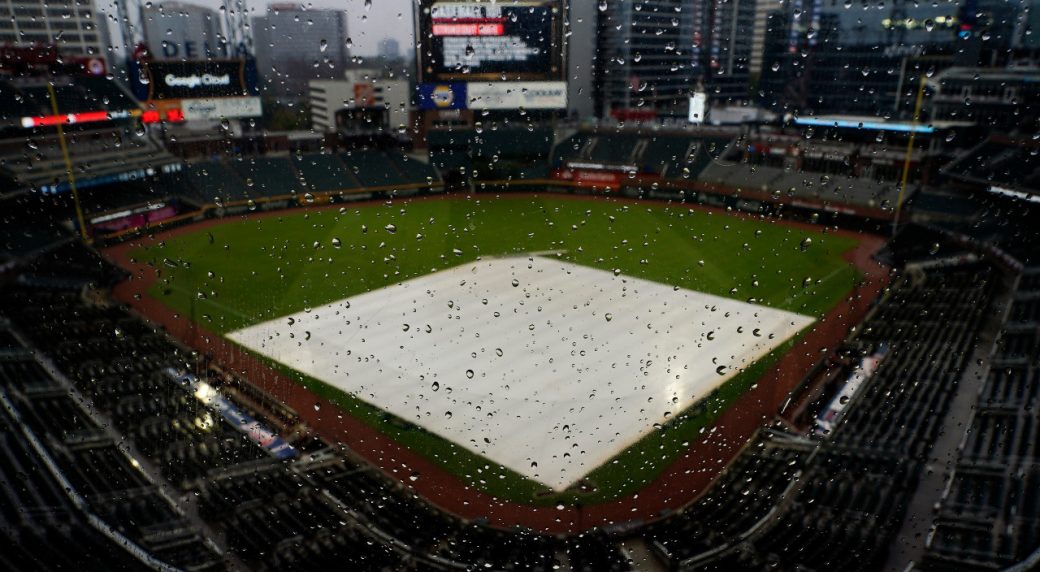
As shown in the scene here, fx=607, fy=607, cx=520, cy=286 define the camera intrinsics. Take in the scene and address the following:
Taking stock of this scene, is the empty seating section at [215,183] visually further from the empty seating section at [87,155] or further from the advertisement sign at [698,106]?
the advertisement sign at [698,106]

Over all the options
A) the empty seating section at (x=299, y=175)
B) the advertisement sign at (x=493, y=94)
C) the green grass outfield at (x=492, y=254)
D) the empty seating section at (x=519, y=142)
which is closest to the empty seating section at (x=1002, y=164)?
the green grass outfield at (x=492, y=254)

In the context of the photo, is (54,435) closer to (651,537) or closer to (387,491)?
(387,491)

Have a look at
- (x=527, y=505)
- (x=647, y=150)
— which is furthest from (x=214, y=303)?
(x=647, y=150)

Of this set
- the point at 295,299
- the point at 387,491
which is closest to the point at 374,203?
the point at 295,299

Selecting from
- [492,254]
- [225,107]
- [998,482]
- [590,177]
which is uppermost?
[225,107]

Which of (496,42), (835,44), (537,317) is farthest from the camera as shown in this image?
(496,42)

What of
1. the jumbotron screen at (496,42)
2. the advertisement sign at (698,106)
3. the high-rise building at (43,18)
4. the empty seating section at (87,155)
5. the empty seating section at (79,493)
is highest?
the jumbotron screen at (496,42)

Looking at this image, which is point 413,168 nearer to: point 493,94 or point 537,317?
point 493,94
